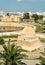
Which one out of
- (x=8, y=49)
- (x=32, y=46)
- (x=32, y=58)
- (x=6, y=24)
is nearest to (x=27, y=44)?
(x=32, y=46)

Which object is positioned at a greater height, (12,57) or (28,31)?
(28,31)

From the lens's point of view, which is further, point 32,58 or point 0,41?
point 0,41

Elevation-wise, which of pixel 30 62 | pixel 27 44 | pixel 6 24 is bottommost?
pixel 30 62

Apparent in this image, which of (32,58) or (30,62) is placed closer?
(30,62)

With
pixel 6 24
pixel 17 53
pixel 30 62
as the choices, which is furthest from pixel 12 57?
pixel 6 24

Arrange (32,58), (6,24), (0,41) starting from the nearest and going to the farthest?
1. (32,58)
2. (0,41)
3. (6,24)

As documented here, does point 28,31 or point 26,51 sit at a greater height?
point 28,31

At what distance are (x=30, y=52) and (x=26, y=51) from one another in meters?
0.62

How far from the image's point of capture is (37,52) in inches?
1200

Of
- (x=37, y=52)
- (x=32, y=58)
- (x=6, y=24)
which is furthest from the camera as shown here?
(x=6, y=24)

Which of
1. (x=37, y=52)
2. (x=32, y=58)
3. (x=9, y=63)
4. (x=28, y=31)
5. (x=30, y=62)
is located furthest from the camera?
(x=28, y=31)

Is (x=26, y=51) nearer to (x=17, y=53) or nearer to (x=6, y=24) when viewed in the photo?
(x=17, y=53)

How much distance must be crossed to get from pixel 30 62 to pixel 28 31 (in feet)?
57.4

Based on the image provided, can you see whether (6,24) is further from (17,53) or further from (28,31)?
(17,53)
